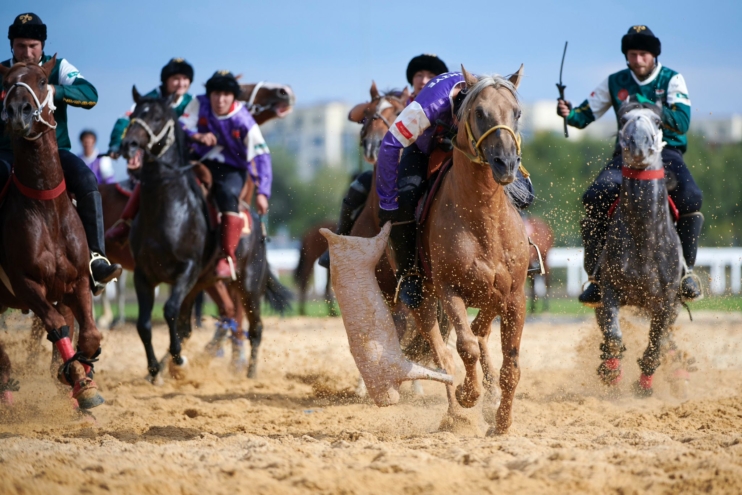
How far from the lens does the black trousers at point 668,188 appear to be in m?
7.49

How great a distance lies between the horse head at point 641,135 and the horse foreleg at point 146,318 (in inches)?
187

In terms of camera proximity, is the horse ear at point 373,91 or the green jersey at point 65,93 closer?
the green jersey at point 65,93

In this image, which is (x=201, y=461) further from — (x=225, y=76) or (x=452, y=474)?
(x=225, y=76)

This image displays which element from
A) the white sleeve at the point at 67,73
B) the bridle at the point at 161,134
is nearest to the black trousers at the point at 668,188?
the bridle at the point at 161,134

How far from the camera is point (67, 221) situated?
21.2 ft

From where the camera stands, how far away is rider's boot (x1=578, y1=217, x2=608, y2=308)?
768 cm

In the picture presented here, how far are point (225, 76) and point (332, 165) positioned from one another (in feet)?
237

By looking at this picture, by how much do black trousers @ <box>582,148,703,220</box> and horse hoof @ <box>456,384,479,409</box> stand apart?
287cm

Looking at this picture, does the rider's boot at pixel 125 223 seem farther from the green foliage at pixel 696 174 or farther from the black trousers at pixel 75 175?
the green foliage at pixel 696 174

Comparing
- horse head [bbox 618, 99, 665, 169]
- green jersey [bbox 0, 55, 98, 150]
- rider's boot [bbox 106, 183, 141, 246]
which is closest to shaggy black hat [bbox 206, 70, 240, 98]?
rider's boot [bbox 106, 183, 141, 246]

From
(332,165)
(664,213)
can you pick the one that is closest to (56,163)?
(664,213)

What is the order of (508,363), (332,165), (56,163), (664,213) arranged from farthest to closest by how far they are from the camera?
1. (332,165)
2. (664,213)
3. (56,163)
4. (508,363)

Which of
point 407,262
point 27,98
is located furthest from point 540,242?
point 27,98

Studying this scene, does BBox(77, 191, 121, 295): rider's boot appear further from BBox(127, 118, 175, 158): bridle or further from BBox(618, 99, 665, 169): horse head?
BBox(618, 99, 665, 169): horse head
